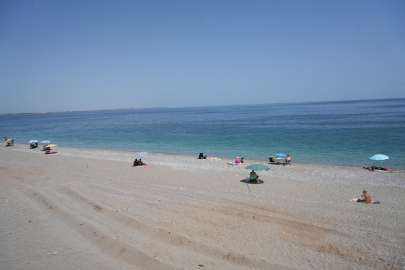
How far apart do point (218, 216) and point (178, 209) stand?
1.93 meters

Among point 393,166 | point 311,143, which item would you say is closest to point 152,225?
point 393,166

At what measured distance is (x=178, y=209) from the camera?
1144 centimetres

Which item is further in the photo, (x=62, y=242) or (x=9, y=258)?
(x=62, y=242)

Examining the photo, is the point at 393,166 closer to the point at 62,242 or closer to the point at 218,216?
the point at 218,216

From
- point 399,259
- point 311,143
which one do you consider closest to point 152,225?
point 399,259

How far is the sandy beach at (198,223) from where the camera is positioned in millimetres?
7547

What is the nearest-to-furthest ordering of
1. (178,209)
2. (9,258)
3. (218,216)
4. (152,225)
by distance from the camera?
(9,258) < (152,225) < (218,216) < (178,209)

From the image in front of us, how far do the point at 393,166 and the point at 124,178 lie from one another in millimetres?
22844

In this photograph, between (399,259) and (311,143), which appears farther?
(311,143)

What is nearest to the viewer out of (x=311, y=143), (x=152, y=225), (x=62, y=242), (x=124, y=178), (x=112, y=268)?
(x=112, y=268)

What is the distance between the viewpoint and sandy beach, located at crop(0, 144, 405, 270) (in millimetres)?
7547

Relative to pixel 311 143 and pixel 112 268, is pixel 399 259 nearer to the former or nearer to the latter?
pixel 112 268

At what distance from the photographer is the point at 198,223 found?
32.6ft

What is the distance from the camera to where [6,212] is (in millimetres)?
11047
